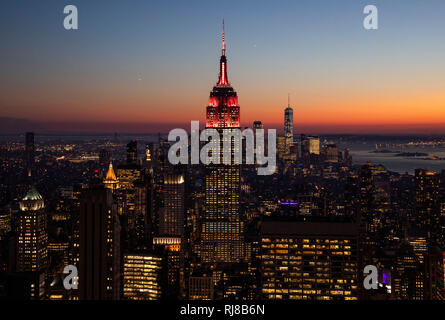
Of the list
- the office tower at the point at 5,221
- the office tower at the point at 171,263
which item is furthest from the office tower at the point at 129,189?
the office tower at the point at 5,221

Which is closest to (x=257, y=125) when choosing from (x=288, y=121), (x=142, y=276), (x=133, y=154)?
(x=288, y=121)

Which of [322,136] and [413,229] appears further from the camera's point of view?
[413,229]

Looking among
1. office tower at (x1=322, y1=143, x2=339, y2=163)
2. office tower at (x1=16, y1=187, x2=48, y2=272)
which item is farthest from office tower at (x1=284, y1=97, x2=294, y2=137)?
office tower at (x1=16, y1=187, x2=48, y2=272)

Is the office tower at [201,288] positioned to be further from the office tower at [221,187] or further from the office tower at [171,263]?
the office tower at [221,187]

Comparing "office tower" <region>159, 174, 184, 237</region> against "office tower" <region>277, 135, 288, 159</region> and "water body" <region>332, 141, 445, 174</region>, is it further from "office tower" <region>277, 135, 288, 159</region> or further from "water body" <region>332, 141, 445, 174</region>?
"water body" <region>332, 141, 445, 174</region>
